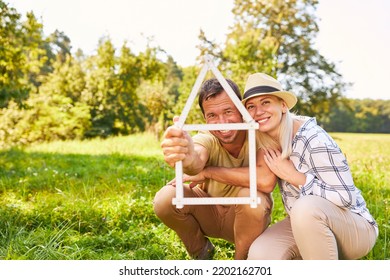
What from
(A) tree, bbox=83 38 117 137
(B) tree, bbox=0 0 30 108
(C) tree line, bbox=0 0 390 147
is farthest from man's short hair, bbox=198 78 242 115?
(A) tree, bbox=83 38 117 137

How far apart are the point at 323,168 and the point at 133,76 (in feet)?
32.4

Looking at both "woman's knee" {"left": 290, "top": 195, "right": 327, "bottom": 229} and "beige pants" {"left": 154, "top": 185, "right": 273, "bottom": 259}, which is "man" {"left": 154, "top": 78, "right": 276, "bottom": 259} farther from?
"woman's knee" {"left": 290, "top": 195, "right": 327, "bottom": 229}

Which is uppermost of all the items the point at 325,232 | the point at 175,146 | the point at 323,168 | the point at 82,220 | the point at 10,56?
the point at 10,56

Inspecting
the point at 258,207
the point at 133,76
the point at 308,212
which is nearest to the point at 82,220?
the point at 258,207

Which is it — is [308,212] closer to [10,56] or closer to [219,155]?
[219,155]

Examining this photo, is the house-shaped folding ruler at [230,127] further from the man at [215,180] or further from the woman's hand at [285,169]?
the woman's hand at [285,169]

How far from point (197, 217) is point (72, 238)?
0.80 meters

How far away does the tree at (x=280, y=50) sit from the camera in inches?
325

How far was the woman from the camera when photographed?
5.64 feet

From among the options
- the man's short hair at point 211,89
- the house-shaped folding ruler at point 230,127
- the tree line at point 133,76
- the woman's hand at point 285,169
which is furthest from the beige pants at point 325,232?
the tree line at point 133,76

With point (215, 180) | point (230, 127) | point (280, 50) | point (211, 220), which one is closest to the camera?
point (230, 127)

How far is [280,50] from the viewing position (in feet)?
30.3

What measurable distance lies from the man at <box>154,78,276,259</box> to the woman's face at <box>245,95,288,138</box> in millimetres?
114
